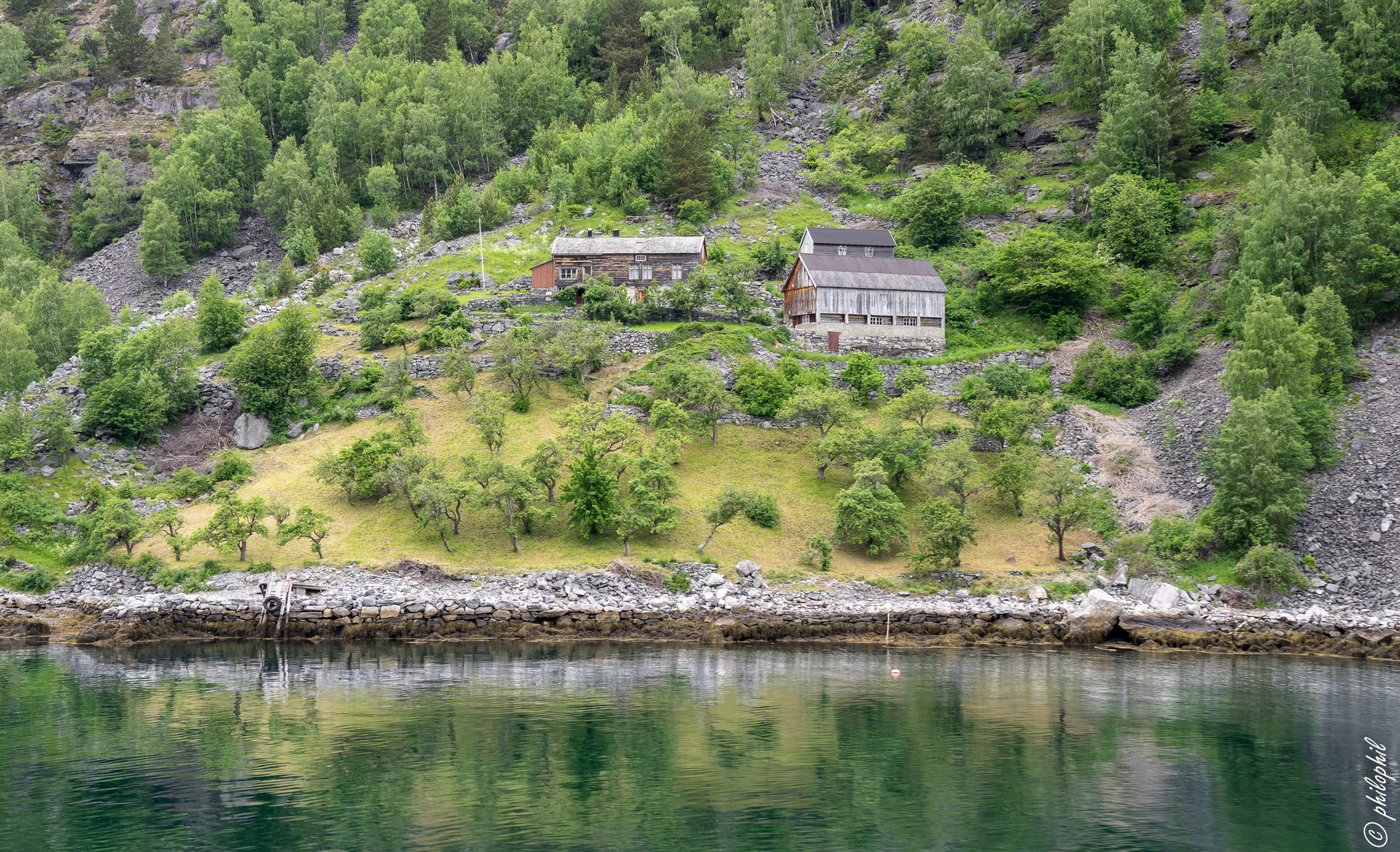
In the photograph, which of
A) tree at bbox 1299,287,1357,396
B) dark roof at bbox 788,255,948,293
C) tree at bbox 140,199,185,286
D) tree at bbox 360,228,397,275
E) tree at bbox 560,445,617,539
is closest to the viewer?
tree at bbox 560,445,617,539

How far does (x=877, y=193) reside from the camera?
119688mm

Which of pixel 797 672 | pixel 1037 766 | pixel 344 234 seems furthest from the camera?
pixel 344 234

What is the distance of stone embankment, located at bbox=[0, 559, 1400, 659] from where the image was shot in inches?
2055

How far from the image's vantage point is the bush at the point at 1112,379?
74812 millimetres

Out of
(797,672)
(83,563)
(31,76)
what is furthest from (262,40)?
(797,672)

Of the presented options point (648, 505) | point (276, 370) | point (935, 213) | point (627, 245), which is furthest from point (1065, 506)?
point (276, 370)

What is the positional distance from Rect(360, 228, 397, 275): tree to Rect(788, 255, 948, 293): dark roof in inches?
1730

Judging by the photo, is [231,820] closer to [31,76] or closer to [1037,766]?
[1037,766]

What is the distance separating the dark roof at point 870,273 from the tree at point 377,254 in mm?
43937

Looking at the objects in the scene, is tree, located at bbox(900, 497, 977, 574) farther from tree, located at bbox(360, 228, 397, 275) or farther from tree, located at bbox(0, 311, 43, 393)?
tree, located at bbox(0, 311, 43, 393)

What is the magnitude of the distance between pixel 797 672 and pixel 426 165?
105m

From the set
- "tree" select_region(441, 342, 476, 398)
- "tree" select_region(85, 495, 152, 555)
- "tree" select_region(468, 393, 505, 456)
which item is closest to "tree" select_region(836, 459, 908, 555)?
"tree" select_region(468, 393, 505, 456)

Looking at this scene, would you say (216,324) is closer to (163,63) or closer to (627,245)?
(627,245)

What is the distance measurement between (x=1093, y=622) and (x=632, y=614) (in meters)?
27.0
